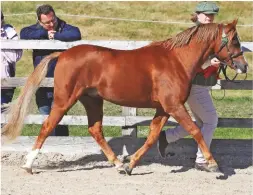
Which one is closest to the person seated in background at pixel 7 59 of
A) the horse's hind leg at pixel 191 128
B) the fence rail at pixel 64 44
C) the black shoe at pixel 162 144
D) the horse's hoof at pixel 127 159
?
the fence rail at pixel 64 44

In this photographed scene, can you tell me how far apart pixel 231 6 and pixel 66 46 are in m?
14.4

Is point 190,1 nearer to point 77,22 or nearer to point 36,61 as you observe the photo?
point 77,22

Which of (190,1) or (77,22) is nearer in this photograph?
(77,22)

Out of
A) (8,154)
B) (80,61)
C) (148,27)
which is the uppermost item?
(80,61)

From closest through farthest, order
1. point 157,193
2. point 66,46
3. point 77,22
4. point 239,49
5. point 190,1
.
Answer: point 157,193, point 239,49, point 66,46, point 77,22, point 190,1

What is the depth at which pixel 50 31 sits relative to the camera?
833 centimetres

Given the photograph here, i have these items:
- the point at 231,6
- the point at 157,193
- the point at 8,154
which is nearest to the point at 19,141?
the point at 8,154

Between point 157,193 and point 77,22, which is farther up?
point 157,193

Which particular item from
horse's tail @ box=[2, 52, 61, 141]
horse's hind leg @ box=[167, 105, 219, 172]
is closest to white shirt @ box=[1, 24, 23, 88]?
horse's tail @ box=[2, 52, 61, 141]

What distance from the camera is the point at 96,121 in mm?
7832

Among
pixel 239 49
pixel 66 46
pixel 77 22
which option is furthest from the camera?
pixel 77 22

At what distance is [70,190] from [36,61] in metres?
2.13

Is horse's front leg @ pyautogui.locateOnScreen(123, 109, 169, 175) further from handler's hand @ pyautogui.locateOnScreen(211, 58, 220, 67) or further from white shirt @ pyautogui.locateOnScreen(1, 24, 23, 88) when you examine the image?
white shirt @ pyautogui.locateOnScreen(1, 24, 23, 88)

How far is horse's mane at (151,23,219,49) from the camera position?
7.33 m
